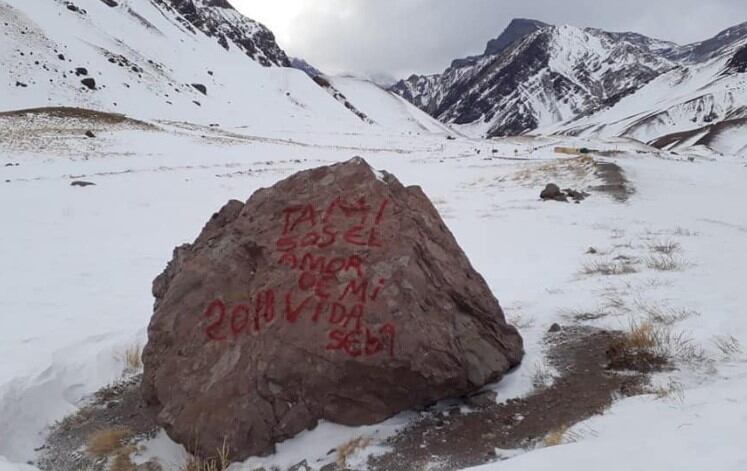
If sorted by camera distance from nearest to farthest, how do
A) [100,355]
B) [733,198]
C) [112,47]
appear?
[100,355], [733,198], [112,47]

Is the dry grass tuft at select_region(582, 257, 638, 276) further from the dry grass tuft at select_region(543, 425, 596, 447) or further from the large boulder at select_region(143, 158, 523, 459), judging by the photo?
the dry grass tuft at select_region(543, 425, 596, 447)

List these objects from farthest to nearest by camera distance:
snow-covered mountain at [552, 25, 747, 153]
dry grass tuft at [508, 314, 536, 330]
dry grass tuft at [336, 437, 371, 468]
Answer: snow-covered mountain at [552, 25, 747, 153], dry grass tuft at [508, 314, 536, 330], dry grass tuft at [336, 437, 371, 468]

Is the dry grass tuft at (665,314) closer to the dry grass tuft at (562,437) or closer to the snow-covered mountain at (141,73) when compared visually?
the dry grass tuft at (562,437)

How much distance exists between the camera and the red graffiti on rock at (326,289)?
159 inches

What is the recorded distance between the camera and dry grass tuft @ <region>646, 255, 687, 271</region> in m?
7.02

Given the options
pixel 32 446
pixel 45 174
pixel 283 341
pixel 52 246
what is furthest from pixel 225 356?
pixel 45 174

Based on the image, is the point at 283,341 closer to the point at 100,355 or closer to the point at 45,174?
the point at 100,355

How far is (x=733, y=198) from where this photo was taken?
44.0 ft

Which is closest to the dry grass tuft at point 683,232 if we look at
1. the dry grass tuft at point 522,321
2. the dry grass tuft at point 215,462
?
the dry grass tuft at point 522,321

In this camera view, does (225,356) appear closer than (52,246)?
Yes

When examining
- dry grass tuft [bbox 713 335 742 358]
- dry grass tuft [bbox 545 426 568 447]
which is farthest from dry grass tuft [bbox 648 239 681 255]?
dry grass tuft [bbox 545 426 568 447]

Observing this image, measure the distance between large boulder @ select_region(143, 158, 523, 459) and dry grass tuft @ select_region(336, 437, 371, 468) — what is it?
17 centimetres

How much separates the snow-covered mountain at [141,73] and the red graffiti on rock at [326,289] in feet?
128

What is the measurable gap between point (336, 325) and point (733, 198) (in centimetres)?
1331
